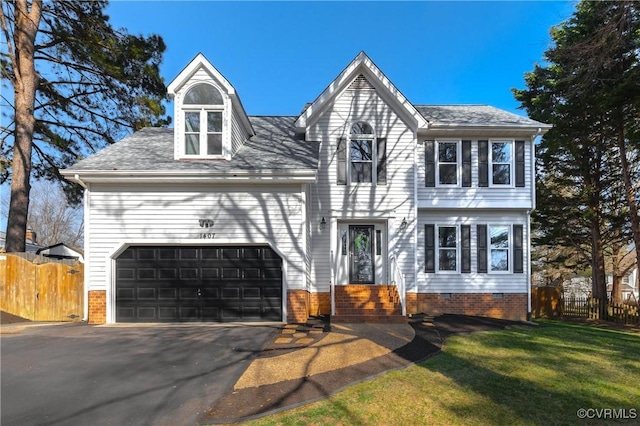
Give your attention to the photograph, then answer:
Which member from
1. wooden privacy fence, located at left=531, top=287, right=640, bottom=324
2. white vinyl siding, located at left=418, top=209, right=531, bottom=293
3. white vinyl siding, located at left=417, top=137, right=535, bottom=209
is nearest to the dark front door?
white vinyl siding, located at left=418, top=209, right=531, bottom=293

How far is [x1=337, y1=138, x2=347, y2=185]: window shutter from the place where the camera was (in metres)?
11.5

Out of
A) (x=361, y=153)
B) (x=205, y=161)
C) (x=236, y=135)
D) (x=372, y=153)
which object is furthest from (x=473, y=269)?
(x=205, y=161)

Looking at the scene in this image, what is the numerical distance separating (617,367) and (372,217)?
6.96 m

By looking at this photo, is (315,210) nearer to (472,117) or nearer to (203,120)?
(203,120)

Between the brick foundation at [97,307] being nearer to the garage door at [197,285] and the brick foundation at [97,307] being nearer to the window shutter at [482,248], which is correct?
the garage door at [197,285]

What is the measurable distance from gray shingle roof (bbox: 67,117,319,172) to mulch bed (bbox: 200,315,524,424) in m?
5.56

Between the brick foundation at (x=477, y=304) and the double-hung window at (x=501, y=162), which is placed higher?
the double-hung window at (x=501, y=162)

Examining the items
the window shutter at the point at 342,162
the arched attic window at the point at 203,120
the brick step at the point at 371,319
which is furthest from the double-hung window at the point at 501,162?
the arched attic window at the point at 203,120

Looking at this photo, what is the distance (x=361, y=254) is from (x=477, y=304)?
4545mm

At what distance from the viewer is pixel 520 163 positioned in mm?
12047

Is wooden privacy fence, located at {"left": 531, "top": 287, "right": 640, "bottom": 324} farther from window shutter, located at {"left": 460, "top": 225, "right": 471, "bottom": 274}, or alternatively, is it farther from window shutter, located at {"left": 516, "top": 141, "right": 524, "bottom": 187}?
window shutter, located at {"left": 516, "top": 141, "right": 524, "bottom": 187}

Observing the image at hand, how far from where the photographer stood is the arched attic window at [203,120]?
1053 centimetres

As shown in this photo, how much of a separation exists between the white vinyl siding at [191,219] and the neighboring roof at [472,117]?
631 cm

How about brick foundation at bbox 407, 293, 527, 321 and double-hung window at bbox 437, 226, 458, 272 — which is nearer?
brick foundation at bbox 407, 293, 527, 321
